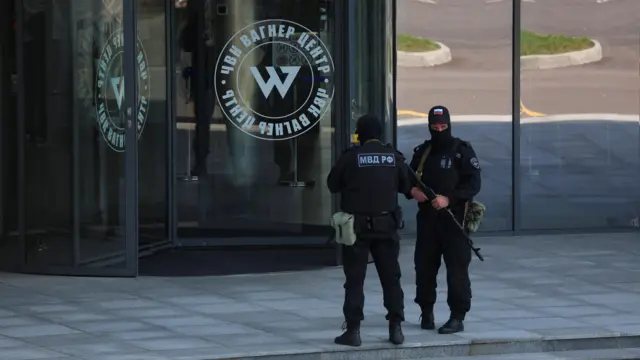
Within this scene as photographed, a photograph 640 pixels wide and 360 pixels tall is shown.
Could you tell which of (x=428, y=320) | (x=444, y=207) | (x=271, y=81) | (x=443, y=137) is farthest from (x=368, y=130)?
(x=271, y=81)

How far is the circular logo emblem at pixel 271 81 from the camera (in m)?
13.1

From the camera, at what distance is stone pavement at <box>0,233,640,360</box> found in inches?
333

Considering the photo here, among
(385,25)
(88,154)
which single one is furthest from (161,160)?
(385,25)

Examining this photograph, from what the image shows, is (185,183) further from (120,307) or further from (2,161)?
(120,307)

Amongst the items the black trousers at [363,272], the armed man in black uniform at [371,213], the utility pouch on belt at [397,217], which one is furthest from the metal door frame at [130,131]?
the utility pouch on belt at [397,217]

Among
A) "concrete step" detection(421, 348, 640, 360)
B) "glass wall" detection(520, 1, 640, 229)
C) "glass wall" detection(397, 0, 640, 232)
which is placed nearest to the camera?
"concrete step" detection(421, 348, 640, 360)

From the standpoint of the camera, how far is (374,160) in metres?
8.36

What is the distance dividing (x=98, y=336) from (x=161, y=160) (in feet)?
16.0

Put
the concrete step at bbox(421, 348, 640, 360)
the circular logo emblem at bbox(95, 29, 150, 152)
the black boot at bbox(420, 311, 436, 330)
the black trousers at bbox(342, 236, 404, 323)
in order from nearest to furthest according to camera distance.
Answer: the black trousers at bbox(342, 236, 404, 323)
the concrete step at bbox(421, 348, 640, 360)
the black boot at bbox(420, 311, 436, 330)
the circular logo emblem at bbox(95, 29, 150, 152)

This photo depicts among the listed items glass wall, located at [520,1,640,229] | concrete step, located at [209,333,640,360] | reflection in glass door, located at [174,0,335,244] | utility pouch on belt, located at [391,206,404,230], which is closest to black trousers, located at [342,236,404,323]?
utility pouch on belt, located at [391,206,404,230]

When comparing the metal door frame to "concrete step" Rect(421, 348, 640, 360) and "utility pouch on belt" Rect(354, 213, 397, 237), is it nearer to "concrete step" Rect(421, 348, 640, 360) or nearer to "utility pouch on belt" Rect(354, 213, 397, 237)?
"utility pouch on belt" Rect(354, 213, 397, 237)

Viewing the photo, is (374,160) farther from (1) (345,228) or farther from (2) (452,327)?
(2) (452,327)

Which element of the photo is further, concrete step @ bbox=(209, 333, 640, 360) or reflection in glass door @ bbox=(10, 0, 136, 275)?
reflection in glass door @ bbox=(10, 0, 136, 275)

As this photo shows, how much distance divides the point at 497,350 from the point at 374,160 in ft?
5.51
